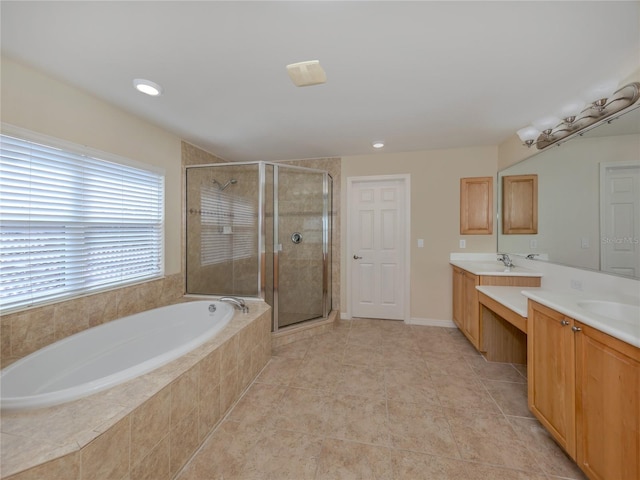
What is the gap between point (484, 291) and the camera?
2.22 m

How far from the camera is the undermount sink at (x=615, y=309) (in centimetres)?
134

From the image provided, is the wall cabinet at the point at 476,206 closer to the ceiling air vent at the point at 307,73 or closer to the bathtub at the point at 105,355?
the ceiling air vent at the point at 307,73

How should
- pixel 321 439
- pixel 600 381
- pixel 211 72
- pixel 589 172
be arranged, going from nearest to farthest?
pixel 600 381, pixel 321 439, pixel 211 72, pixel 589 172

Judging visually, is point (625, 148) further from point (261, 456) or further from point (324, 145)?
point (261, 456)

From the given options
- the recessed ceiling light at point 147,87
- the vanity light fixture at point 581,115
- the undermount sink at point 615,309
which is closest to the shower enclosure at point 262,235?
the recessed ceiling light at point 147,87

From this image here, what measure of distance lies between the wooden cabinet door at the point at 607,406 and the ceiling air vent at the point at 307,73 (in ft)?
6.57

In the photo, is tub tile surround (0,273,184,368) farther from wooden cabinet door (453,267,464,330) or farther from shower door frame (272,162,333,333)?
wooden cabinet door (453,267,464,330)

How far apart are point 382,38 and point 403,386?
2.43 meters

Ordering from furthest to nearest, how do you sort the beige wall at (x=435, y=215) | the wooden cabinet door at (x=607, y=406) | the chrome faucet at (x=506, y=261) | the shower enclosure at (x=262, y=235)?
the beige wall at (x=435, y=215) → the shower enclosure at (x=262, y=235) → the chrome faucet at (x=506, y=261) → the wooden cabinet door at (x=607, y=406)

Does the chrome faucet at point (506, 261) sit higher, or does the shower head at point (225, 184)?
the shower head at point (225, 184)

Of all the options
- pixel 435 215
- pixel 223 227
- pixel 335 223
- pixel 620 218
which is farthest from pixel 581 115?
pixel 223 227

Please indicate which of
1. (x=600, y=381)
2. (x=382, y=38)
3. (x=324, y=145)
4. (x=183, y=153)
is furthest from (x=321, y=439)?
(x=183, y=153)

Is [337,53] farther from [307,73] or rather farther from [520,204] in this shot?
[520,204]

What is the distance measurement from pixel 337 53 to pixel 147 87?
138 centimetres
